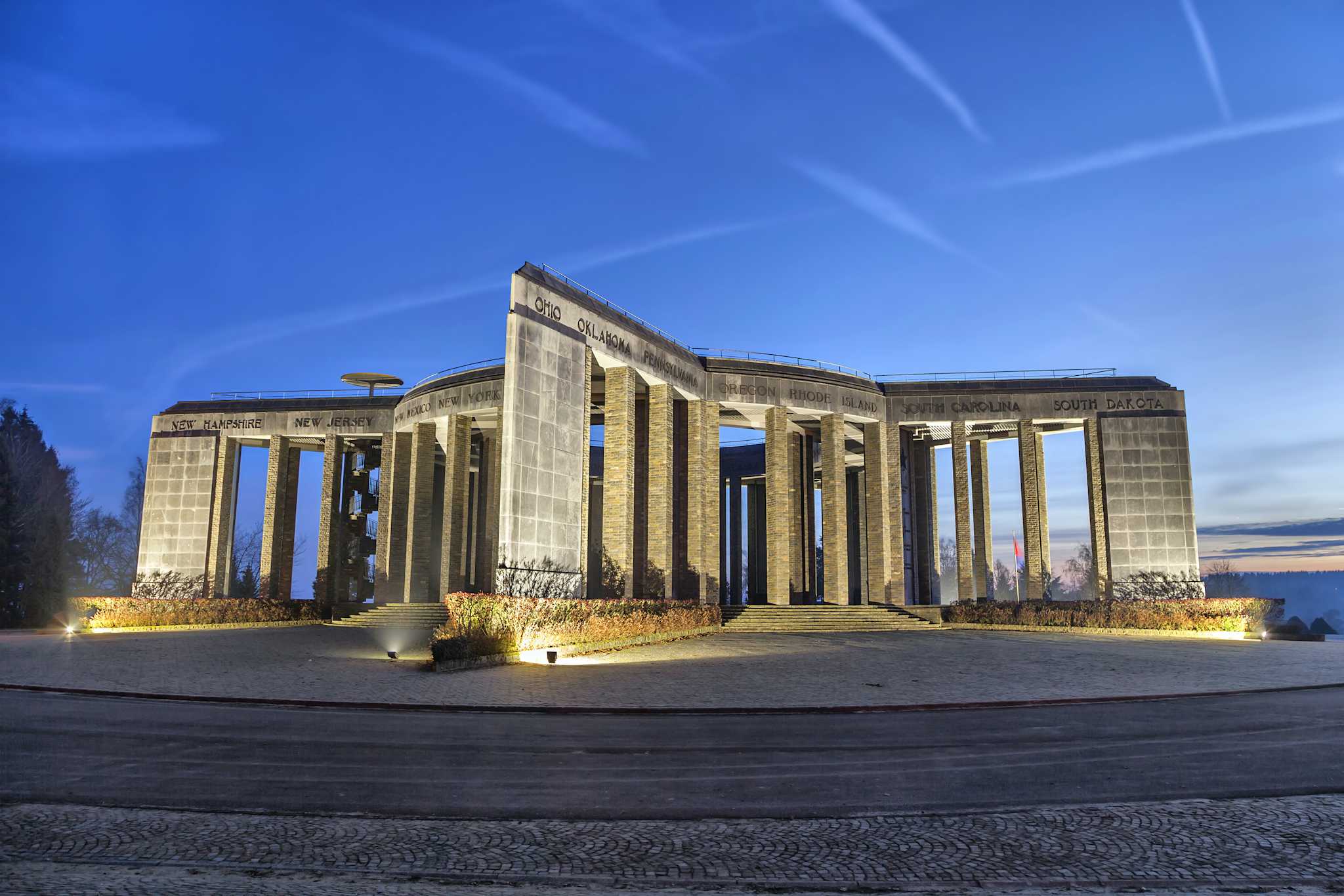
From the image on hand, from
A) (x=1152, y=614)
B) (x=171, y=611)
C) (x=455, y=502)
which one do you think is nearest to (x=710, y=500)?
(x=455, y=502)

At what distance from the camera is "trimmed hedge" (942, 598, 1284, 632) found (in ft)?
107

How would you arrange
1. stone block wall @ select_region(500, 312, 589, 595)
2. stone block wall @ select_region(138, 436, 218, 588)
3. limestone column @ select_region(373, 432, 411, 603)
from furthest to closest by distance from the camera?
stone block wall @ select_region(138, 436, 218, 588)
limestone column @ select_region(373, 432, 411, 603)
stone block wall @ select_region(500, 312, 589, 595)

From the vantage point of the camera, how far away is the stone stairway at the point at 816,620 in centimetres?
3384

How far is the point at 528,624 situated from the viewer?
2334 centimetres

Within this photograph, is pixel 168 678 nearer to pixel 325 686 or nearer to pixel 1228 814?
pixel 325 686

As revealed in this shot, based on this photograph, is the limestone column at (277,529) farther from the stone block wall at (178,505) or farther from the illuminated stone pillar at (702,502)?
the illuminated stone pillar at (702,502)

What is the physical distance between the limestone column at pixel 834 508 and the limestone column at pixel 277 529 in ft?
84.5

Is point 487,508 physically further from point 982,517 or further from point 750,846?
point 750,846

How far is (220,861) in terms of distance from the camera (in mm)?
6098

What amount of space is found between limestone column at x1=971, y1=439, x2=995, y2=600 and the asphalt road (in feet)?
98.3

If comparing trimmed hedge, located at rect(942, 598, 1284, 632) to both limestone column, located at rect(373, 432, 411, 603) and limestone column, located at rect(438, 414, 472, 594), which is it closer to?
limestone column, located at rect(438, 414, 472, 594)

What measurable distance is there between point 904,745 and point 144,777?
27.3ft

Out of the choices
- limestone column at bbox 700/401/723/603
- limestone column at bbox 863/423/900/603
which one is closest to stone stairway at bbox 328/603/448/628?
limestone column at bbox 700/401/723/603

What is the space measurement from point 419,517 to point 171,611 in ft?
34.0
